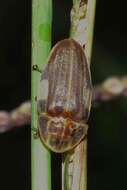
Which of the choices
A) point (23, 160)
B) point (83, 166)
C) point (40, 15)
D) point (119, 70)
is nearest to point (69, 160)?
point (83, 166)

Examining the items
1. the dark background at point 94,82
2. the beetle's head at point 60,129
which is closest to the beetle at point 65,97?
the beetle's head at point 60,129

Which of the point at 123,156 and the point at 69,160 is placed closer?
the point at 69,160

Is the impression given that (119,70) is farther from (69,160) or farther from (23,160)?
(69,160)

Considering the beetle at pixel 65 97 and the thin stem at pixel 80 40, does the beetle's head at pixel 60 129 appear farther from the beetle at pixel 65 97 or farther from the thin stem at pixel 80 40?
the thin stem at pixel 80 40

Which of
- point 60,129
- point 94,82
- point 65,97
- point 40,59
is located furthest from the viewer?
point 94,82

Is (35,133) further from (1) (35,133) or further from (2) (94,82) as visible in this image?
(2) (94,82)

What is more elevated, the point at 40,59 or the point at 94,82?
the point at 40,59

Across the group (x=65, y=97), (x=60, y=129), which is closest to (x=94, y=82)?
(x=60, y=129)
